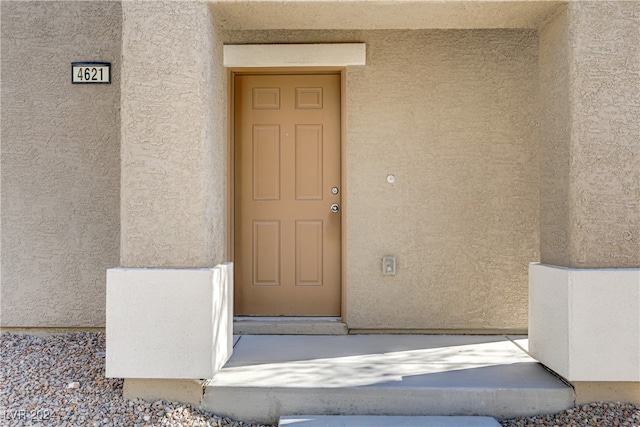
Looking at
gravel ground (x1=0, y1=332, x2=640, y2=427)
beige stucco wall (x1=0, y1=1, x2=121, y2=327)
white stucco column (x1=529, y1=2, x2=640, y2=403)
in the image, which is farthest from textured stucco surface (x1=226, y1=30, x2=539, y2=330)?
beige stucco wall (x1=0, y1=1, x2=121, y2=327)

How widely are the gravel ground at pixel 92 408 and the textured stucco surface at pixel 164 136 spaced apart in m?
0.91

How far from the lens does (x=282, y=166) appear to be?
5.14 m

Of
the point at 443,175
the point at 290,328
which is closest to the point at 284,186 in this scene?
the point at 290,328

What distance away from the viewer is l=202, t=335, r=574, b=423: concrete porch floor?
3309mm

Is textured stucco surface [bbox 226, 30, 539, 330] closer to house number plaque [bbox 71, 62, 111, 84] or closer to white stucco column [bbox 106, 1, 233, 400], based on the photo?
white stucco column [bbox 106, 1, 233, 400]

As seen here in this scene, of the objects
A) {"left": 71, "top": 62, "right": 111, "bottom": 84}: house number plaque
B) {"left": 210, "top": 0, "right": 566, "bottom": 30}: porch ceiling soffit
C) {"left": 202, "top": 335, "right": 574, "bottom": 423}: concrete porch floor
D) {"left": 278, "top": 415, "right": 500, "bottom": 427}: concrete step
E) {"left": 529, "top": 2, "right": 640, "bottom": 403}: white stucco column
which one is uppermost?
{"left": 210, "top": 0, "right": 566, "bottom": 30}: porch ceiling soffit

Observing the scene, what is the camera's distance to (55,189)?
491cm

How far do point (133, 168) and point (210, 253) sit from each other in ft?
2.51

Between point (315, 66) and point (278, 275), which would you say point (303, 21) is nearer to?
point (315, 66)

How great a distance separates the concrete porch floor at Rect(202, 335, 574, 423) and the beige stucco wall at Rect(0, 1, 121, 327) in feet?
6.34

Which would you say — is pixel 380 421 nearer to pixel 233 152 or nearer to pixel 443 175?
pixel 443 175

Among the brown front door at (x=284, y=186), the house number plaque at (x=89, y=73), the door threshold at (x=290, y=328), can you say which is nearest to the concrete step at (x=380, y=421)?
the door threshold at (x=290, y=328)

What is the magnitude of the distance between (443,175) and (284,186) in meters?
1.54

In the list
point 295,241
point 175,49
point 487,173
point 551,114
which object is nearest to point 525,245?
point 487,173
